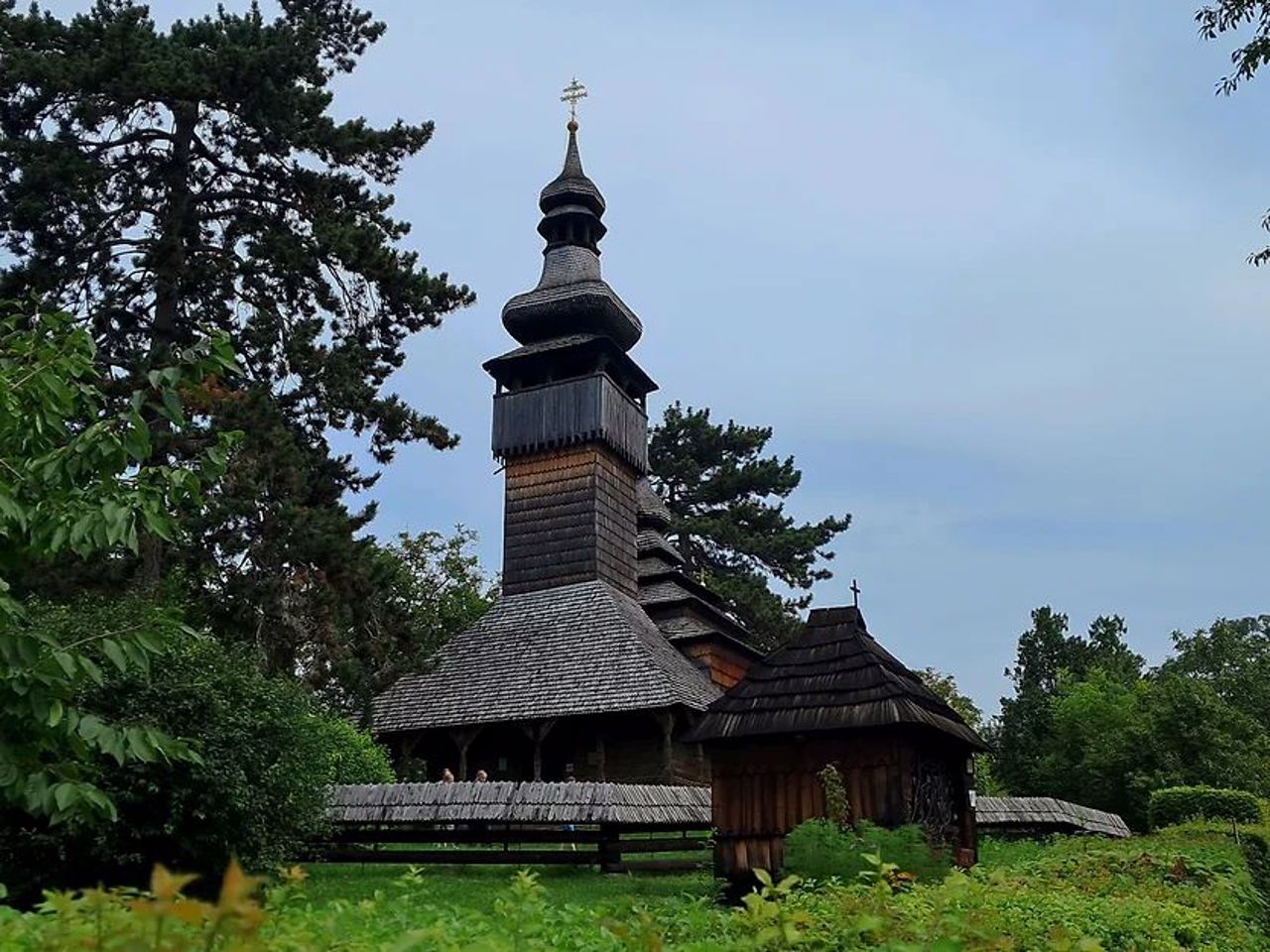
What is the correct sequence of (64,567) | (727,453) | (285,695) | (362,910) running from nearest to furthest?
(362,910)
(285,695)
(64,567)
(727,453)

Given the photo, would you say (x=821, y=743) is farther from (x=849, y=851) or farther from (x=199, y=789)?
(x=199, y=789)

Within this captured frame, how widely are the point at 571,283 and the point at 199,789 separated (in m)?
25.1

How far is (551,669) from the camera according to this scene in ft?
92.8

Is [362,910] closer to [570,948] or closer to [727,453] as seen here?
[570,948]

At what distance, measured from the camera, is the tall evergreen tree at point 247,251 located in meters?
17.2

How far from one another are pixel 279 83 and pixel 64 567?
7.92 m

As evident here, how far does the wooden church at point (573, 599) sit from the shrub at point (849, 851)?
1424 centimetres

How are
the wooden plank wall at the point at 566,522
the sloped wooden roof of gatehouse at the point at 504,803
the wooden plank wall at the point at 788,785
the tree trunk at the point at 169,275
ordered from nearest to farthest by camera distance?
the wooden plank wall at the point at 788,785 → the tree trunk at the point at 169,275 → the sloped wooden roof of gatehouse at the point at 504,803 → the wooden plank wall at the point at 566,522

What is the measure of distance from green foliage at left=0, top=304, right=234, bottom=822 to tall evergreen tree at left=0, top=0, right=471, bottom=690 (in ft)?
35.3

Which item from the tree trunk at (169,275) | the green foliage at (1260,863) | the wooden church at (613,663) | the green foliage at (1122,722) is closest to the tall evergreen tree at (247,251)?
the tree trunk at (169,275)

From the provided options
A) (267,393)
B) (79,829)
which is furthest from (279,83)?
(79,829)

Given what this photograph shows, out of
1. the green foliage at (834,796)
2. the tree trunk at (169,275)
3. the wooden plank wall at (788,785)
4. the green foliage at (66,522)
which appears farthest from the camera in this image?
the tree trunk at (169,275)

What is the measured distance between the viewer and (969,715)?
2127 inches

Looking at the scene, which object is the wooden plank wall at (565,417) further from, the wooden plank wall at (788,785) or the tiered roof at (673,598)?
the wooden plank wall at (788,785)
